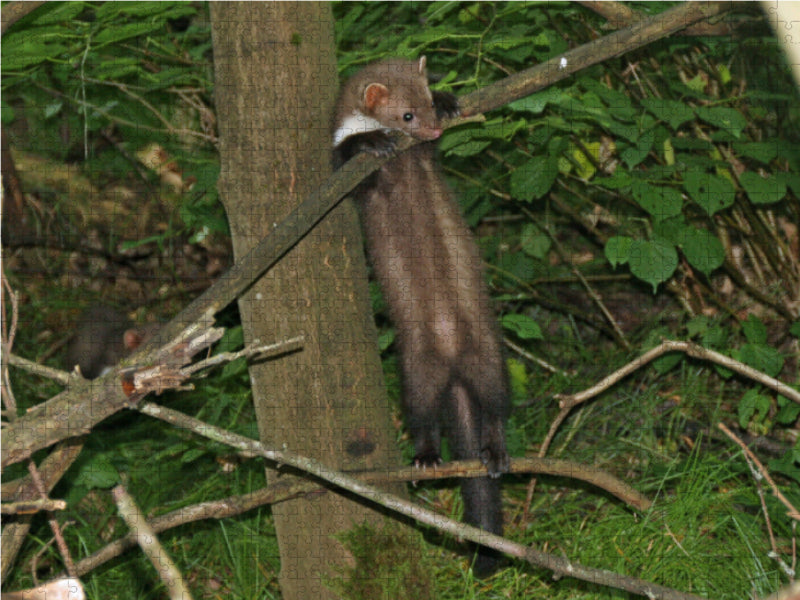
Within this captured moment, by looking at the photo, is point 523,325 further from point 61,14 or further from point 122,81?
point 122,81

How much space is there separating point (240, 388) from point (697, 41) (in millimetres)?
3073

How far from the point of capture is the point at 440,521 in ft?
8.89

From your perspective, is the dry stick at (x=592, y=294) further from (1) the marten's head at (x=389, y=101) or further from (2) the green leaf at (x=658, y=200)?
(2) the green leaf at (x=658, y=200)

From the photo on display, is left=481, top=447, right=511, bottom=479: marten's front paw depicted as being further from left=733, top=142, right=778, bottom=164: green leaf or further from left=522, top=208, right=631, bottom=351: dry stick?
left=733, top=142, right=778, bottom=164: green leaf

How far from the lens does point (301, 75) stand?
3.79m

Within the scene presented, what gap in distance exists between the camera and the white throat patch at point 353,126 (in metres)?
4.26

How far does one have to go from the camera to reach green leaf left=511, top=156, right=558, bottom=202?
170 inches

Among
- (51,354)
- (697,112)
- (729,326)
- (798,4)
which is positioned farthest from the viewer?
(51,354)

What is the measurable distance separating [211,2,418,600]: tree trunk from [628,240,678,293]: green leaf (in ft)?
4.06

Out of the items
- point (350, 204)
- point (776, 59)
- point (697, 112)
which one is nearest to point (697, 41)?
point (776, 59)

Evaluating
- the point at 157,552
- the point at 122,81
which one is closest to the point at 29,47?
the point at 122,81

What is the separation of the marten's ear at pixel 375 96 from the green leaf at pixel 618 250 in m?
1.30

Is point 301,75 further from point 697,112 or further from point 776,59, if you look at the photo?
point 776,59

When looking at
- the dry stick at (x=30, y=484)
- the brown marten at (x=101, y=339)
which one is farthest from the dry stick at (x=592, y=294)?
the dry stick at (x=30, y=484)
